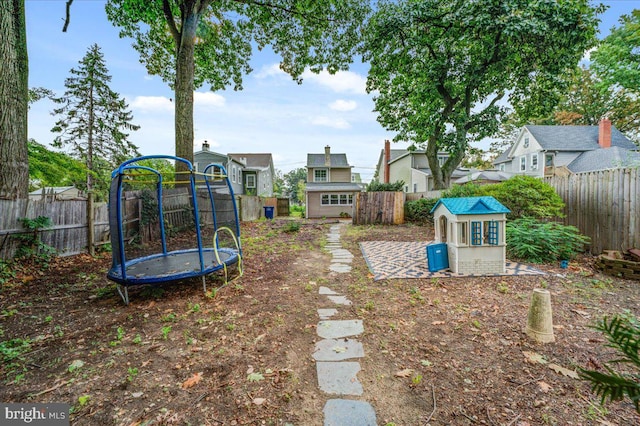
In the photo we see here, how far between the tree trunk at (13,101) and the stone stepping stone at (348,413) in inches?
262

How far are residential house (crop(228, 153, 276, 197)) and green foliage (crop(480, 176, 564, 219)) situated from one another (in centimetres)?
2045

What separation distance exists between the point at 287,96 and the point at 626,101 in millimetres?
29399

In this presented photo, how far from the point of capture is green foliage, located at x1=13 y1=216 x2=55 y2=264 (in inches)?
198

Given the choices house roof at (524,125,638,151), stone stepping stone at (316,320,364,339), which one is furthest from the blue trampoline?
house roof at (524,125,638,151)

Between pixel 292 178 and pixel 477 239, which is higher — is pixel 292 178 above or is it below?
above

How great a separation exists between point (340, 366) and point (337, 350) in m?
0.24

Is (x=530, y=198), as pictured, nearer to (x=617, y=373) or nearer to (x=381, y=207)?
(x=617, y=373)

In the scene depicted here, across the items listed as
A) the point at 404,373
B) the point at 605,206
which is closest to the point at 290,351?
the point at 404,373

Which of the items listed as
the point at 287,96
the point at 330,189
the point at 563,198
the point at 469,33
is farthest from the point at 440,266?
the point at 330,189

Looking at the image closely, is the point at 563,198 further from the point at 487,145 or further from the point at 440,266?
the point at 487,145

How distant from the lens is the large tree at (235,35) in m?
9.16

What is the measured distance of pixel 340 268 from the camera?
5.43m

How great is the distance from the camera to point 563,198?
637cm

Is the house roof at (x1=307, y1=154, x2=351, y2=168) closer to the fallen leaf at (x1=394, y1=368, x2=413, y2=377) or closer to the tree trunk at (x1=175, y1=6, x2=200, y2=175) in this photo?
the tree trunk at (x1=175, y1=6, x2=200, y2=175)
